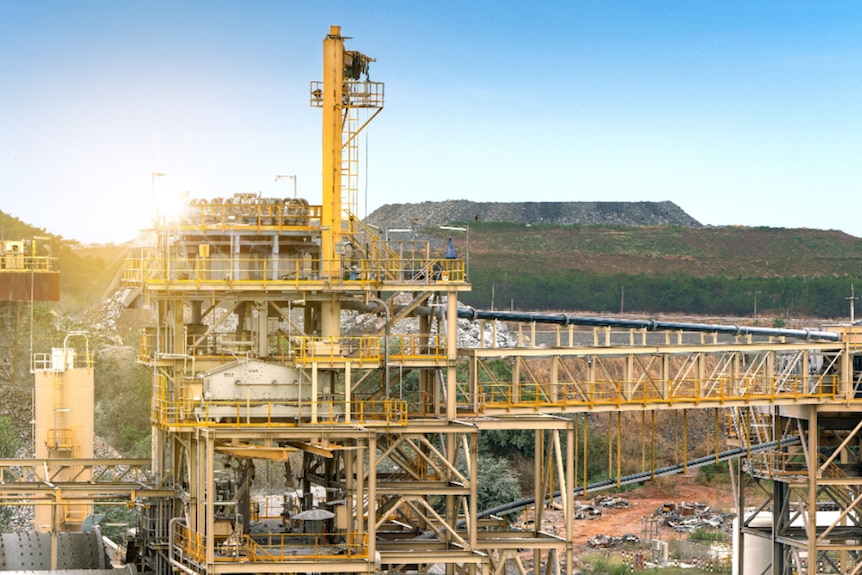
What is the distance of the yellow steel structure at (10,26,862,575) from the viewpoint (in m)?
45.7

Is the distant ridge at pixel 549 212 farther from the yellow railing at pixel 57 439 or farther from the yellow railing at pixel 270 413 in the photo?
the yellow railing at pixel 270 413

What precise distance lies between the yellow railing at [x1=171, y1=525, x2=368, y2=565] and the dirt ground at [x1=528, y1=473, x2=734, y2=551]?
34176 millimetres

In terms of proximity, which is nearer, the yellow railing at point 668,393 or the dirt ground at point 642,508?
the yellow railing at point 668,393

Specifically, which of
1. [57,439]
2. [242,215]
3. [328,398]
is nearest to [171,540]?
[328,398]

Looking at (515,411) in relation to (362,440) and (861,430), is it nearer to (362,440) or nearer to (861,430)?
(362,440)

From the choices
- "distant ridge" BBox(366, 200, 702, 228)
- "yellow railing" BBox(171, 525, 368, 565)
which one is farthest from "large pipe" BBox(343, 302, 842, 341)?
"distant ridge" BBox(366, 200, 702, 228)

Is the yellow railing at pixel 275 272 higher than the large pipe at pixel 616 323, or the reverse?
the yellow railing at pixel 275 272

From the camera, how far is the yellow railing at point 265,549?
44.2m

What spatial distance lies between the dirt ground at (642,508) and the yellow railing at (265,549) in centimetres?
3418

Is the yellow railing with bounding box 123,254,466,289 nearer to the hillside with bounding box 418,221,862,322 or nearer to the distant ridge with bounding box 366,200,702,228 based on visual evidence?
the hillside with bounding box 418,221,862,322

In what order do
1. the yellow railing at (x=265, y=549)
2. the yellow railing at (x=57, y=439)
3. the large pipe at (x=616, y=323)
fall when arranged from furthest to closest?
the yellow railing at (x=57, y=439)
the large pipe at (x=616, y=323)
the yellow railing at (x=265, y=549)

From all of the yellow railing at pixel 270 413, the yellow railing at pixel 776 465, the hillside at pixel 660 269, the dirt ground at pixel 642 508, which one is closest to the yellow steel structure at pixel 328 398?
the yellow railing at pixel 270 413

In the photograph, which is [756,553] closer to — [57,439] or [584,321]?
[584,321]

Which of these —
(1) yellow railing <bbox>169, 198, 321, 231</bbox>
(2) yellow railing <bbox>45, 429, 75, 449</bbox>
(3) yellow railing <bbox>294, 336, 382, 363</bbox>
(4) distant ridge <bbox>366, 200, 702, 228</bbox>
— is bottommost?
(2) yellow railing <bbox>45, 429, 75, 449</bbox>
